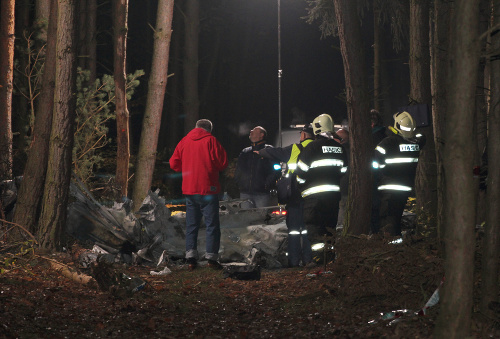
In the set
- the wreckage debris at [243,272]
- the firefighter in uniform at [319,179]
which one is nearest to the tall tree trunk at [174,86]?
the firefighter in uniform at [319,179]

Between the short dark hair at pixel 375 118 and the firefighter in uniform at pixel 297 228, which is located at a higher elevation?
the short dark hair at pixel 375 118

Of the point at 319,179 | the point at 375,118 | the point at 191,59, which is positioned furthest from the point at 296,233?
the point at 191,59

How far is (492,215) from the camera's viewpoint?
18.0ft

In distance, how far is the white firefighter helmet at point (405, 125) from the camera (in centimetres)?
1049

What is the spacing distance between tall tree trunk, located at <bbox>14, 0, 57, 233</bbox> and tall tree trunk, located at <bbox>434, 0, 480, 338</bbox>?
280 inches

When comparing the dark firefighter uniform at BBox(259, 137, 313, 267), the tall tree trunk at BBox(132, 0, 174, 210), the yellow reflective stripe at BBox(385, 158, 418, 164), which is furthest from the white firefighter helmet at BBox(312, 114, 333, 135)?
the tall tree trunk at BBox(132, 0, 174, 210)

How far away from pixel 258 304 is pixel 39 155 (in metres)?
4.59

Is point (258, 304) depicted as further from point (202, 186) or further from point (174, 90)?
point (174, 90)

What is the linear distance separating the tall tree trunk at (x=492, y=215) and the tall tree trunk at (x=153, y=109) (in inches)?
378

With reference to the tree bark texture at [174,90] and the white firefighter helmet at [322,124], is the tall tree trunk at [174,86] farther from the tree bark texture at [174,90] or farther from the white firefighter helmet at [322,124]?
the white firefighter helmet at [322,124]

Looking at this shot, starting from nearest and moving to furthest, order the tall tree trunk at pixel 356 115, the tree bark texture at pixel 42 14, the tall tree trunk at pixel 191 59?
the tall tree trunk at pixel 356 115
the tree bark texture at pixel 42 14
the tall tree trunk at pixel 191 59

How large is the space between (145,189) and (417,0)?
251 inches

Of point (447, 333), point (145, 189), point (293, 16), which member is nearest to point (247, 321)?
point (447, 333)

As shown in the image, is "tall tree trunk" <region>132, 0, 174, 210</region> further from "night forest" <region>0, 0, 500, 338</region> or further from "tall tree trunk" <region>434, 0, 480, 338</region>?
Answer: "tall tree trunk" <region>434, 0, 480, 338</region>
